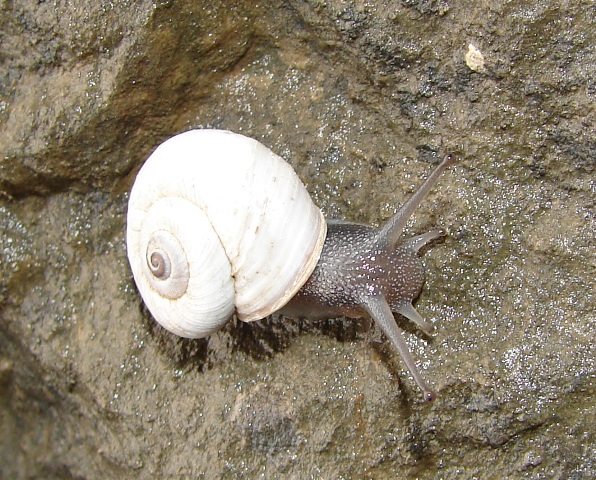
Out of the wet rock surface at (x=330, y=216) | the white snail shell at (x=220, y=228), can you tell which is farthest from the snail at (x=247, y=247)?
the wet rock surface at (x=330, y=216)

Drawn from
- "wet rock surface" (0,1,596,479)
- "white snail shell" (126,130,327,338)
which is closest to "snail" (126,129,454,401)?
"white snail shell" (126,130,327,338)

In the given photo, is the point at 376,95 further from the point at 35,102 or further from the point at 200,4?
the point at 35,102

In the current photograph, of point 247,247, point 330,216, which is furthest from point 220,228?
point 330,216

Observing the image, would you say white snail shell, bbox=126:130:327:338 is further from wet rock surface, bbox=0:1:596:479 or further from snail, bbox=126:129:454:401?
wet rock surface, bbox=0:1:596:479

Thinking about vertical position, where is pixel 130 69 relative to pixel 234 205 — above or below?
above

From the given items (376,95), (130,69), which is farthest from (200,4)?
(376,95)

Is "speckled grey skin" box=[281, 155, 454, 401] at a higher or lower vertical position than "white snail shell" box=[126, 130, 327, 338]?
lower
